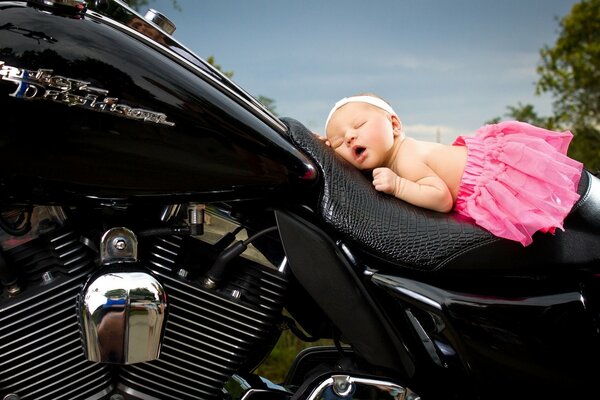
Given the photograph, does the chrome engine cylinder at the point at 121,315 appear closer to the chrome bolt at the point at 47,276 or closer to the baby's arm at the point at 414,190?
the chrome bolt at the point at 47,276

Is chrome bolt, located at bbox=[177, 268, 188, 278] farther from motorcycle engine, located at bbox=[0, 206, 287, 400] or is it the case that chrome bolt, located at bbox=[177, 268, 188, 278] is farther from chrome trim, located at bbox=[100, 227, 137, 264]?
chrome trim, located at bbox=[100, 227, 137, 264]

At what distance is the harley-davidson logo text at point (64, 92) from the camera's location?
127 cm

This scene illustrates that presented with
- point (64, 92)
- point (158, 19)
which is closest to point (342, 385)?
point (64, 92)

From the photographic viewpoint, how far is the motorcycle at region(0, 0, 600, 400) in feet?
4.35

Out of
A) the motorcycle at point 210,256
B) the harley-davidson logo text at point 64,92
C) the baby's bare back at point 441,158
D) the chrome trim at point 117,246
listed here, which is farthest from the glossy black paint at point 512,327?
the harley-davidson logo text at point 64,92

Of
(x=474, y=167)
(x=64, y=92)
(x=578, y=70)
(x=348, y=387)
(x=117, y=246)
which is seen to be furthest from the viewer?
(x=578, y=70)

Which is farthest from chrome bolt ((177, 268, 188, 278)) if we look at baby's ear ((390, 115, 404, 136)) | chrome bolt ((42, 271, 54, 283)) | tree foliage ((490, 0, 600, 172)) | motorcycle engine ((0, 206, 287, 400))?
tree foliage ((490, 0, 600, 172))

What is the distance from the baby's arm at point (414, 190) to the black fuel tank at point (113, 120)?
0.23 m

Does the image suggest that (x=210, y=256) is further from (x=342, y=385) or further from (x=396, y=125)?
(x=396, y=125)

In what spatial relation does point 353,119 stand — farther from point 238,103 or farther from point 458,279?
point 458,279

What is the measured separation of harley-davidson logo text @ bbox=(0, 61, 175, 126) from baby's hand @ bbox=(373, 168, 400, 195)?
50 cm

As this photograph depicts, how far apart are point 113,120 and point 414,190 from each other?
649 mm

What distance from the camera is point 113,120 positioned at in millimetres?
1323

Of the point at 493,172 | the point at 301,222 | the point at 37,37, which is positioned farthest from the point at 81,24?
the point at 493,172
